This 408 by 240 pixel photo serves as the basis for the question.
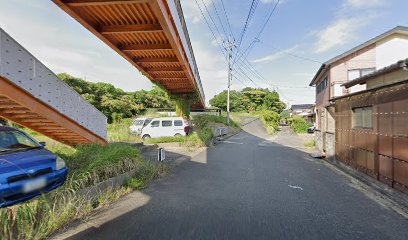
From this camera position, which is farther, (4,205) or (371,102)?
(371,102)

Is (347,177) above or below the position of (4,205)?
below

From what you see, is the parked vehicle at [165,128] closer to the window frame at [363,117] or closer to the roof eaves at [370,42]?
the window frame at [363,117]

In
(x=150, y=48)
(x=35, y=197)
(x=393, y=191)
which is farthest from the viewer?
(x=150, y=48)

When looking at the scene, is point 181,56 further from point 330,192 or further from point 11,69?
point 330,192

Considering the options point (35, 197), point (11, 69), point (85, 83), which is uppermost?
point (85, 83)

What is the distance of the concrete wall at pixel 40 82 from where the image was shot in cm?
440

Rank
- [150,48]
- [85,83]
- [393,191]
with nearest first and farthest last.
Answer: [393,191] < [150,48] < [85,83]

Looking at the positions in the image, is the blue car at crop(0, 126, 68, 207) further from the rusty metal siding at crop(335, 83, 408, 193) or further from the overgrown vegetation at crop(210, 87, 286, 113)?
the overgrown vegetation at crop(210, 87, 286, 113)

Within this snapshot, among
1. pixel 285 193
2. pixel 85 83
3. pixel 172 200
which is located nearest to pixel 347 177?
pixel 285 193

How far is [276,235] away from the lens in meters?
3.14

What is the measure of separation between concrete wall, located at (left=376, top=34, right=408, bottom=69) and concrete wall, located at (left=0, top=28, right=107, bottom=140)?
15567mm

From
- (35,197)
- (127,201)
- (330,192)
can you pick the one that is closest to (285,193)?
(330,192)

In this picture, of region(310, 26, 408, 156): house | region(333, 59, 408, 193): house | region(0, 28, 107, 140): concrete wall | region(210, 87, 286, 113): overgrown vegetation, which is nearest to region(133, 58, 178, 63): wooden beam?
region(0, 28, 107, 140): concrete wall

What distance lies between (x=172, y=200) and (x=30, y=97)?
13.9 ft
